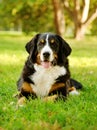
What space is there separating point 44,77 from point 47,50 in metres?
0.57

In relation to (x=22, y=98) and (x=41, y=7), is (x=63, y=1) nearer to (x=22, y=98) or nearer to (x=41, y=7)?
→ (x=41, y=7)

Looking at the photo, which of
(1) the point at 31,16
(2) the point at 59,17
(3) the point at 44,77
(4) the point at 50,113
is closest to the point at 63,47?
(3) the point at 44,77

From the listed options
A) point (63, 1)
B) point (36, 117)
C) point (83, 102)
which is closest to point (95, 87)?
point (83, 102)

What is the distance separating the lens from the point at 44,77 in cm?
715

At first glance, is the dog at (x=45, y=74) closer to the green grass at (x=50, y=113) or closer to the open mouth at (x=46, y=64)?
the open mouth at (x=46, y=64)

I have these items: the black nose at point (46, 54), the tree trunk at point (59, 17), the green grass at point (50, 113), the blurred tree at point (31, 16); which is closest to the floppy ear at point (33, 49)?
the black nose at point (46, 54)

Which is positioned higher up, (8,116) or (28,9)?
(8,116)

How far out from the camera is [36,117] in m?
5.94

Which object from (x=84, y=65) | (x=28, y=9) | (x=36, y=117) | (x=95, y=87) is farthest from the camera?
(x=28, y=9)

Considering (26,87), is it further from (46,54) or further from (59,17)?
(59,17)

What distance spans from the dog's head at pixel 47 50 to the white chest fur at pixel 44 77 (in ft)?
0.35

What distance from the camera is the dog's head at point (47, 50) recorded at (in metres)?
6.82

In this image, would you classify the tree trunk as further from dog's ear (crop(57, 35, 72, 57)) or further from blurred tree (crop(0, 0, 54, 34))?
dog's ear (crop(57, 35, 72, 57))

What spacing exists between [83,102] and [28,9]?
3534cm
